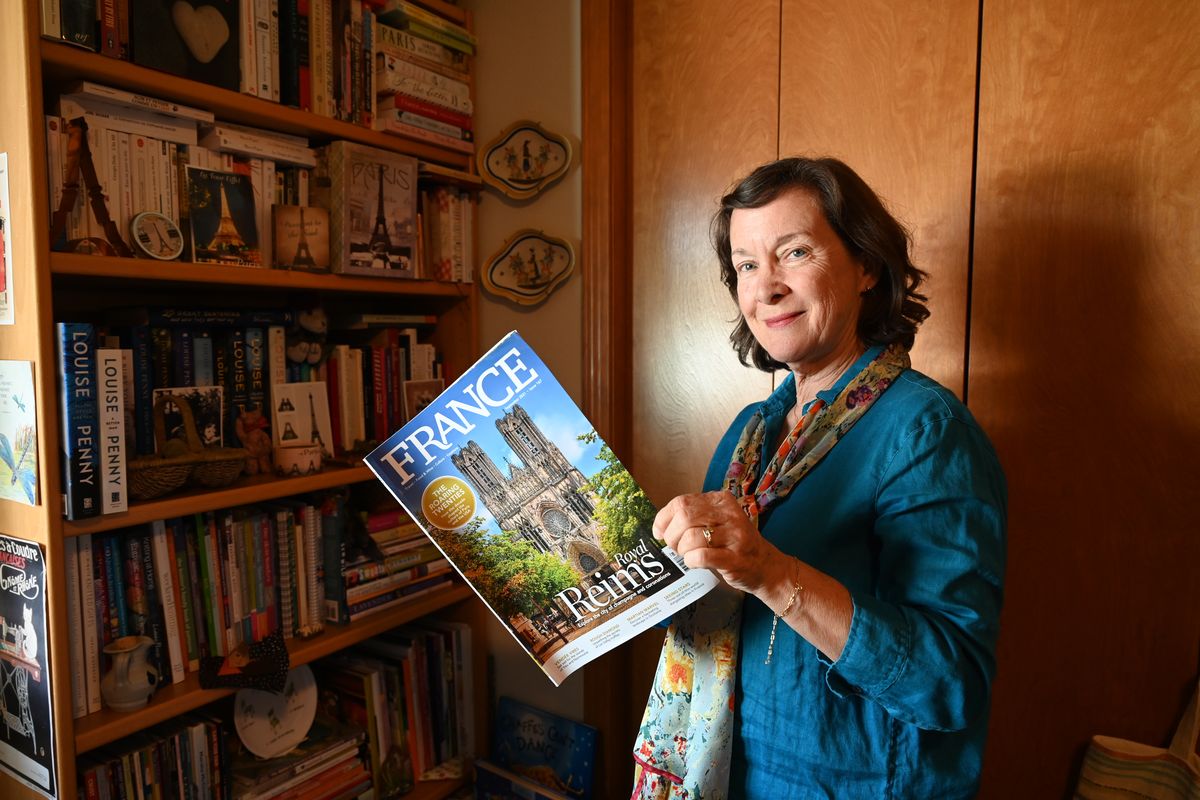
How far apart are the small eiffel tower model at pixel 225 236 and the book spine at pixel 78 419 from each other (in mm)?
274

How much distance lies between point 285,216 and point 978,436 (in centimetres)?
124

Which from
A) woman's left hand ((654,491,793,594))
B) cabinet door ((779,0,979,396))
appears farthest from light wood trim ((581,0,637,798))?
woman's left hand ((654,491,793,594))

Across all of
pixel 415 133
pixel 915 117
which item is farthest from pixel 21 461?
pixel 915 117

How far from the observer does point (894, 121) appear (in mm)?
1355

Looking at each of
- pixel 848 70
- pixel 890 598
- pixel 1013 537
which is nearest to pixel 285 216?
pixel 848 70

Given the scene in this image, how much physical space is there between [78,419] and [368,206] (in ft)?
2.20

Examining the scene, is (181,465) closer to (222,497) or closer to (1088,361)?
(222,497)

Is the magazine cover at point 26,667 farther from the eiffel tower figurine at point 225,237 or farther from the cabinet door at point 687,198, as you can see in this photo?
the cabinet door at point 687,198

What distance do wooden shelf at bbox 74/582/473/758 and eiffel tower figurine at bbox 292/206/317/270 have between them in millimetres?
728

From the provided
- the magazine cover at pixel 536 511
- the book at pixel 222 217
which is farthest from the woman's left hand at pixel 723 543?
the book at pixel 222 217

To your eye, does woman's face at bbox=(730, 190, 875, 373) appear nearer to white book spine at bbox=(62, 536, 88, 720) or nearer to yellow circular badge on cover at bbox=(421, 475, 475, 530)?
yellow circular badge on cover at bbox=(421, 475, 475, 530)

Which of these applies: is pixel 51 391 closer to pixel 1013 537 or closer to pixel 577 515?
→ pixel 577 515

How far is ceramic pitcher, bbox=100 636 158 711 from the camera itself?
47.1 inches

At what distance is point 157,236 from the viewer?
1.24 m
